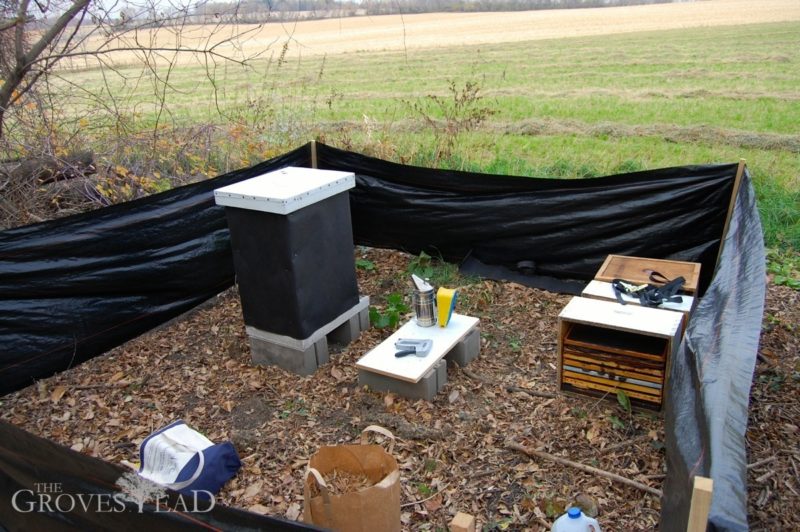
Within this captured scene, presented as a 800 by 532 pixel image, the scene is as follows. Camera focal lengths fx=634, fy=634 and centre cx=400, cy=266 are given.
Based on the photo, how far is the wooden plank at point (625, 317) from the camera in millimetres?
3279

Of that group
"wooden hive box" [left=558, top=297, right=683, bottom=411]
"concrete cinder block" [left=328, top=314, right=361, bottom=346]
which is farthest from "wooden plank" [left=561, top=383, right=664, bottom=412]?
"concrete cinder block" [left=328, top=314, right=361, bottom=346]

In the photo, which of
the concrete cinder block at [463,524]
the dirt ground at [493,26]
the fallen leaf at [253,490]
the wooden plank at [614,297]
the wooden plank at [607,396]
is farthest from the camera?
the dirt ground at [493,26]

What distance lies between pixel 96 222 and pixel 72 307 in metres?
0.56

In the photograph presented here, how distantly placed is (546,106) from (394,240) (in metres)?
8.17

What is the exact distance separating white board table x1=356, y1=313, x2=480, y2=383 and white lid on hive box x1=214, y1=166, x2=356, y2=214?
3.25ft

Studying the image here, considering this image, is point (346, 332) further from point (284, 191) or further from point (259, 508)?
point (259, 508)

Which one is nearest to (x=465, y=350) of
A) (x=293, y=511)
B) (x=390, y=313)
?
(x=390, y=313)

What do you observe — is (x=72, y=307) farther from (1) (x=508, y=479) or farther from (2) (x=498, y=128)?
(2) (x=498, y=128)

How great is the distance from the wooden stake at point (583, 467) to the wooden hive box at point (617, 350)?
0.58 meters

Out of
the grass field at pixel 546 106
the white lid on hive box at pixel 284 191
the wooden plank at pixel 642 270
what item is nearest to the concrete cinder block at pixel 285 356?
the white lid on hive box at pixel 284 191

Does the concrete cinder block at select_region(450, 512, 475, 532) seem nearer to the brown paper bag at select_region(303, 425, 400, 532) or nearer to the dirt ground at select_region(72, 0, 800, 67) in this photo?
the brown paper bag at select_region(303, 425, 400, 532)

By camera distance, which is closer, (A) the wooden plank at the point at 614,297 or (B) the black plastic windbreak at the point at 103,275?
(A) the wooden plank at the point at 614,297

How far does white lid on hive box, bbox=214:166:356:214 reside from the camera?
12.2ft

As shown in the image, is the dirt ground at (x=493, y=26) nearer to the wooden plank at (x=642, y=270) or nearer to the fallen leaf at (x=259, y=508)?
the wooden plank at (x=642, y=270)
